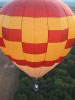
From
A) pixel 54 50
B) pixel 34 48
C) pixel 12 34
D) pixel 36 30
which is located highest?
pixel 36 30

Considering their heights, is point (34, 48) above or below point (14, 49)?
above

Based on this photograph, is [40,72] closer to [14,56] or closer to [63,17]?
[14,56]

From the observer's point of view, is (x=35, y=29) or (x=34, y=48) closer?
(x=35, y=29)

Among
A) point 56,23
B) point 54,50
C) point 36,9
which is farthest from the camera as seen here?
point 54,50

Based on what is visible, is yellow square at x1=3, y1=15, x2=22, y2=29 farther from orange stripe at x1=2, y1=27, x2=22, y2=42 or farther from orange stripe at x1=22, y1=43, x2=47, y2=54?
orange stripe at x1=22, y1=43, x2=47, y2=54

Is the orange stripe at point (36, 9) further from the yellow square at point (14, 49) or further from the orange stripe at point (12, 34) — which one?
the yellow square at point (14, 49)

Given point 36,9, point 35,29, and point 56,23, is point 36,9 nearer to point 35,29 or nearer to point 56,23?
point 35,29

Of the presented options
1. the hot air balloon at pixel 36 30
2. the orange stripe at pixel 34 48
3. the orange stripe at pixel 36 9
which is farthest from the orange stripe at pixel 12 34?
the orange stripe at pixel 36 9

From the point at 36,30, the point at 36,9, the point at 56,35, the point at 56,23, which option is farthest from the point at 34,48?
the point at 36,9
